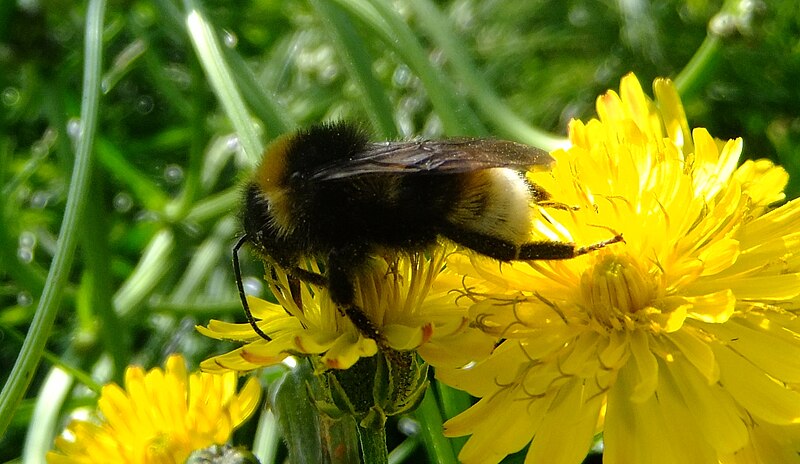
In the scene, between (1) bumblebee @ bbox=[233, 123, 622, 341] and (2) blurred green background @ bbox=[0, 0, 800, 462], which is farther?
(2) blurred green background @ bbox=[0, 0, 800, 462]

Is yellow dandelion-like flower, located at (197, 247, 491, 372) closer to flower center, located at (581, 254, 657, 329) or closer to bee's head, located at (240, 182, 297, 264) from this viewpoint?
bee's head, located at (240, 182, 297, 264)

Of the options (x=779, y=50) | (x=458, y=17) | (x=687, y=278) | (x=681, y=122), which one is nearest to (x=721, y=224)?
(x=687, y=278)

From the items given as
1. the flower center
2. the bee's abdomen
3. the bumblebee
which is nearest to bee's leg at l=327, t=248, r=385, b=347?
the bumblebee

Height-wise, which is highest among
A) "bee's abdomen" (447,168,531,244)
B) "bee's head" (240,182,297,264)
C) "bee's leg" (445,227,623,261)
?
"bee's head" (240,182,297,264)

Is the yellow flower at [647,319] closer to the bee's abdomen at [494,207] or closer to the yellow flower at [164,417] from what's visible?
the bee's abdomen at [494,207]

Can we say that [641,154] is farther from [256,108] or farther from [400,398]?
[256,108]

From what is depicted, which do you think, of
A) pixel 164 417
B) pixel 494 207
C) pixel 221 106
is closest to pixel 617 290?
pixel 494 207
